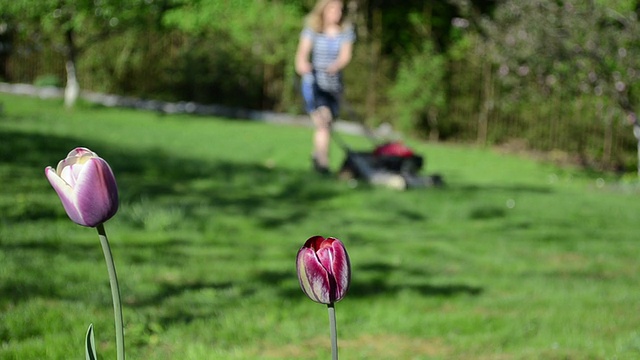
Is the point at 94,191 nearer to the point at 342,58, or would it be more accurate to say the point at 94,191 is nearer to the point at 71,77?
the point at 342,58

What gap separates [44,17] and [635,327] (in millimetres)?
11977

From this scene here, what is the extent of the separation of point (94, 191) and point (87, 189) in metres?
0.01

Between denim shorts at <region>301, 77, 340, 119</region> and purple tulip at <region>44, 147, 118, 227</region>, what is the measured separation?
22.3 feet

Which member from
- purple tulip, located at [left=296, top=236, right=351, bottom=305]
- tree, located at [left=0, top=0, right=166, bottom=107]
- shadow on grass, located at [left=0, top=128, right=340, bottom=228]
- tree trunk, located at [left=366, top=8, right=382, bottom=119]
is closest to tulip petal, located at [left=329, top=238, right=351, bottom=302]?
purple tulip, located at [left=296, top=236, right=351, bottom=305]

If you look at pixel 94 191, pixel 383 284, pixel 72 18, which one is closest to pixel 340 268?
pixel 94 191

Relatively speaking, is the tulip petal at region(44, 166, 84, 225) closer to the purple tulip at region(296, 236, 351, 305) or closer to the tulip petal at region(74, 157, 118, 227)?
the tulip petal at region(74, 157, 118, 227)

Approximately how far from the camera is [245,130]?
13.5 meters

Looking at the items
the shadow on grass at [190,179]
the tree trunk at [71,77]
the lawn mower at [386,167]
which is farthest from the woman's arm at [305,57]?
the tree trunk at [71,77]

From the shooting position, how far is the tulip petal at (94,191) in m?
1.31

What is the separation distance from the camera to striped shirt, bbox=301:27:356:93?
8148 mm

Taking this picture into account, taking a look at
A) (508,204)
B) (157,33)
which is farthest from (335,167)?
(157,33)

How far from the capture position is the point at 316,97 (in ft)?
Result: 27.1

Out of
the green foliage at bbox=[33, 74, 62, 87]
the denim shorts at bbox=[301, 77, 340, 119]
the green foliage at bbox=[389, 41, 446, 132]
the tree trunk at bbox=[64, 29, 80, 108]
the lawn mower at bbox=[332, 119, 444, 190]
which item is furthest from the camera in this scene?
the green foliage at bbox=[33, 74, 62, 87]

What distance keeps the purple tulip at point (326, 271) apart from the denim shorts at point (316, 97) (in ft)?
22.3
